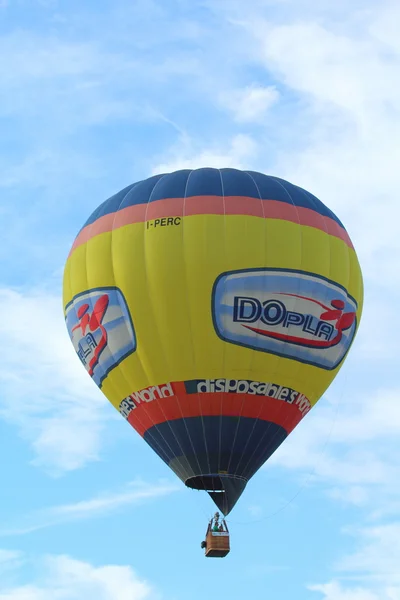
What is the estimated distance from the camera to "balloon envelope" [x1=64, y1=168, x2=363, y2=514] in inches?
1072

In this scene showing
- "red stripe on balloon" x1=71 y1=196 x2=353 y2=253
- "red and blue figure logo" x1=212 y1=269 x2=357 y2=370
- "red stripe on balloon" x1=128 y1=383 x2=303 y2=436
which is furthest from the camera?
"red stripe on balloon" x1=71 y1=196 x2=353 y2=253

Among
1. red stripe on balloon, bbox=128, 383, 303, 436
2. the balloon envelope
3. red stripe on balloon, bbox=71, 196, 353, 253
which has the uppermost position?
red stripe on balloon, bbox=71, 196, 353, 253

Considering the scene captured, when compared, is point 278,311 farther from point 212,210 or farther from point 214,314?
point 212,210

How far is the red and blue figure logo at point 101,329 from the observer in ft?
91.0

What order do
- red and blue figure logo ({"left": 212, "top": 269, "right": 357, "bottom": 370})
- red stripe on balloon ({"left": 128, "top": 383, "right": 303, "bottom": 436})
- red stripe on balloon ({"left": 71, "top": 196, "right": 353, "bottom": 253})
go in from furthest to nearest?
red stripe on balloon ({"left": 71, "top": 196, "right": 353, "bottom": 253}) < red stripe on balloon ({"left": 128, "top": 383, "right": 303, "bottom": 436}) < red and blue figure logo ({"left": 212, "top": 269, "right": 357, "bottom": 370})

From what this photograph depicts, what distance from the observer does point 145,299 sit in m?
27.4

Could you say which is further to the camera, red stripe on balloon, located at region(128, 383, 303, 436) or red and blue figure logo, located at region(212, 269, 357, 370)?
red stripe on balloon, located at region(128, 383, 303, 436)

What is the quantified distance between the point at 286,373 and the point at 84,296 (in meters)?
4.27

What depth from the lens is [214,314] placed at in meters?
27.1

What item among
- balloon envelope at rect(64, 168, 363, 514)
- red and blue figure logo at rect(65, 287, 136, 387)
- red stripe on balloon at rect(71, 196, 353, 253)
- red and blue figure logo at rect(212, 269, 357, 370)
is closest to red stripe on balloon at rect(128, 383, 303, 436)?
balloon envelope at rect(64, 168, 363, 514)

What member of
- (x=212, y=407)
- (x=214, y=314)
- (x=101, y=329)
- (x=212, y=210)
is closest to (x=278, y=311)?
(x=214, y=314)

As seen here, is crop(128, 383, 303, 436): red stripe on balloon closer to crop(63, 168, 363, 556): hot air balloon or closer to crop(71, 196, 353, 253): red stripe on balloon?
crop(63, 168, 363, 556): hot air balloon

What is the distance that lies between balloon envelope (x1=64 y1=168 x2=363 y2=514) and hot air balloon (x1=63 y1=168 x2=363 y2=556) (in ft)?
0.08

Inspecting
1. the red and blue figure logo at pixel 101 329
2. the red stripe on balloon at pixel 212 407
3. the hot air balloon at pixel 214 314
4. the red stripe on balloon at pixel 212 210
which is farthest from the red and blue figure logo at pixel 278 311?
the red and blue figure logo at pixel 101 329
